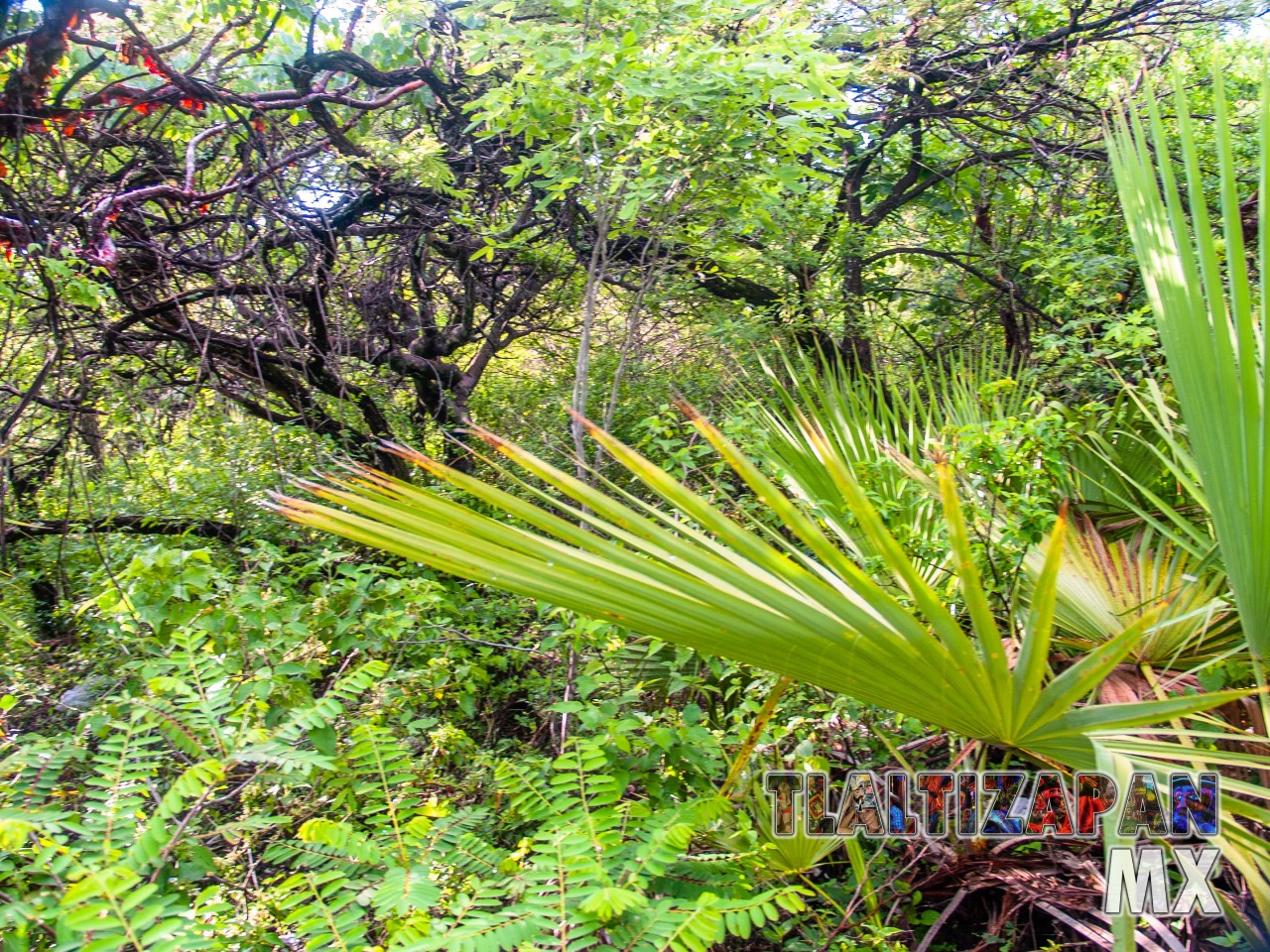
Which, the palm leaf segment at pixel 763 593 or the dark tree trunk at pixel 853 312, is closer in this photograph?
the palm leaf segment at pixel 763 593

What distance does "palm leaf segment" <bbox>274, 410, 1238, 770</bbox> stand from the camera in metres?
1.06

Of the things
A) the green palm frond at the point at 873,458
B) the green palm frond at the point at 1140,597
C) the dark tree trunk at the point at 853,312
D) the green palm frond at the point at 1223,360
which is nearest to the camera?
the green palm frond at the point at 1223,360

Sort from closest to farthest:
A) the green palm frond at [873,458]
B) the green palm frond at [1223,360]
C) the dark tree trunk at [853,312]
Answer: the green palm frond at [1223,360]
the green palm frond at [873,458]
the dark tree trunk at [853,312]

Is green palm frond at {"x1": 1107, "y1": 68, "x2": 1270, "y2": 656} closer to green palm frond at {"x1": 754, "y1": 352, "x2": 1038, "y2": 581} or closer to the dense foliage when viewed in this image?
the dense foliage

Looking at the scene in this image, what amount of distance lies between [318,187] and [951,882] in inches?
161

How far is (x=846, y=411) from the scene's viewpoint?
10.7 feet

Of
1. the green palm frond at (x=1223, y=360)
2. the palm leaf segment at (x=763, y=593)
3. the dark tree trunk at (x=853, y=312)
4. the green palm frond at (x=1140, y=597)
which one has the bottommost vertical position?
the palm leaf segment at (x=763, y=593)

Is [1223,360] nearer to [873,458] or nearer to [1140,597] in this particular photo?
[1140,597]

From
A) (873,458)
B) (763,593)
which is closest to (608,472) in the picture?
(873,458)

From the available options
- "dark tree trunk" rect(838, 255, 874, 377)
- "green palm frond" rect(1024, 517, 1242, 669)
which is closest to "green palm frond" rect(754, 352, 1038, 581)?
"green palm frond" rect(1024, 517, 1242, 669)

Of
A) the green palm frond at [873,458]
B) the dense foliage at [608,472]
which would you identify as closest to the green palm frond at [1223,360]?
the dense foliage at [608,472]

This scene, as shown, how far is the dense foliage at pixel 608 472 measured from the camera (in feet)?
3.90

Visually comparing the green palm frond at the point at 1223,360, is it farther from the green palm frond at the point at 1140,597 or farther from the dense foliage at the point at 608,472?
the green palm frond at the point at 1140,597

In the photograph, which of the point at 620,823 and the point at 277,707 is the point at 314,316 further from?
the point at 620,823
